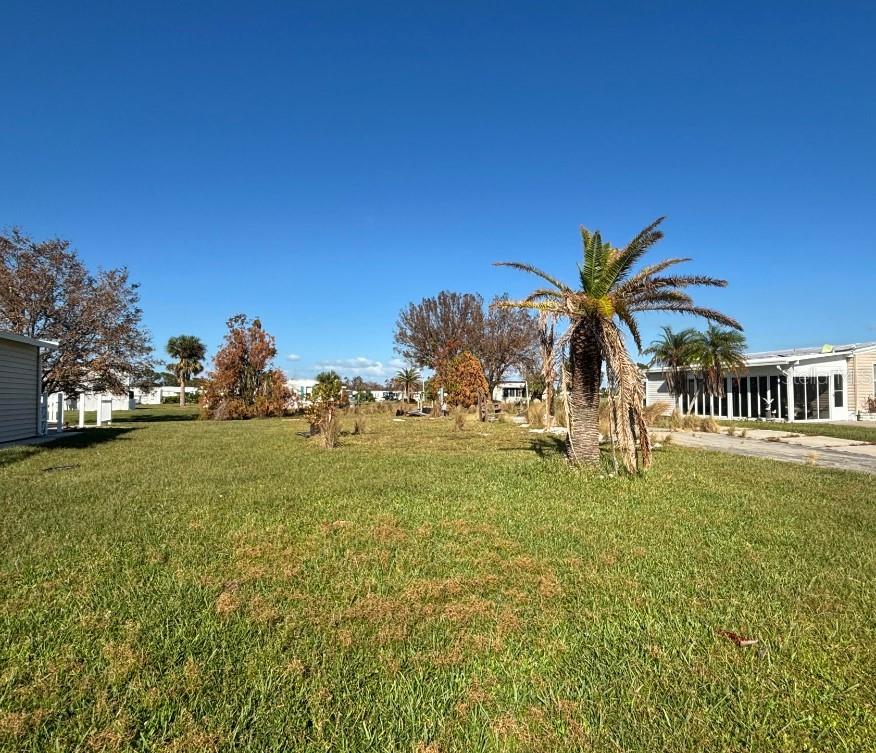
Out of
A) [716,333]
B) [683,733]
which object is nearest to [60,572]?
[683,733]

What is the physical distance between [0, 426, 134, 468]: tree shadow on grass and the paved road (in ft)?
51.3

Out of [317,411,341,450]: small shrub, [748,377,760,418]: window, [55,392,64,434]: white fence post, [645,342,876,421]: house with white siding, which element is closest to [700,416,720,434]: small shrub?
[645,342,876,421]: house with white siding

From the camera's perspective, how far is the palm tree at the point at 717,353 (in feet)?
80.6

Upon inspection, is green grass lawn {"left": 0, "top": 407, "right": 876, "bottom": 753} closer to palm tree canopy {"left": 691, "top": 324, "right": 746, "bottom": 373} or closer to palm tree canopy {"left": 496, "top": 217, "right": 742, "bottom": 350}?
palm tree canopy {"left": 496, "top": 217, "right": 742, "bottom": 350}

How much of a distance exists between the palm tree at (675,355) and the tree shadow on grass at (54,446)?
900 inches

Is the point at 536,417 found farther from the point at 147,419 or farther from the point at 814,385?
the point at 147,419

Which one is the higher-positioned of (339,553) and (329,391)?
(329,391)

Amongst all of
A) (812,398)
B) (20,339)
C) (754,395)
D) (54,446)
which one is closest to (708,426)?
(754,395)

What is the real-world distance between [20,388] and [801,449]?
72.1 ft

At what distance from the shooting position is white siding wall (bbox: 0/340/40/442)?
47.5ft

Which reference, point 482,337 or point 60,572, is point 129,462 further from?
point 482,337

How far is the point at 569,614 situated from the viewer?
3434 mm

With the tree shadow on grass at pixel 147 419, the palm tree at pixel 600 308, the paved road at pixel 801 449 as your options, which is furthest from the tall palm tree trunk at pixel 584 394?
the tree shadow on grass at pixel 147 419

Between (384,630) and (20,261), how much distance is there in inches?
988
